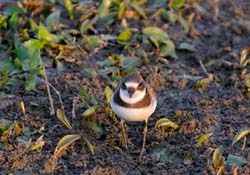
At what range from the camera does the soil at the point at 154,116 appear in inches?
226

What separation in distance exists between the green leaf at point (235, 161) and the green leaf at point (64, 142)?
1290 millimetres

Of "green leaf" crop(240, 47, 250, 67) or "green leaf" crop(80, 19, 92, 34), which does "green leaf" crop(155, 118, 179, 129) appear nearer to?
"green leaf" crop(240, 47, 250, 67)

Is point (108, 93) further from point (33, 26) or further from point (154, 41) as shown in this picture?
point (33, 26)

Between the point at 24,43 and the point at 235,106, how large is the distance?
2310 millimetres

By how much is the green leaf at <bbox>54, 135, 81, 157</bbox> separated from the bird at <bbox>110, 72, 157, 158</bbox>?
430 millimetres

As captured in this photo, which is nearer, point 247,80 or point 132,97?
point 132,97

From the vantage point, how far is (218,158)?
570 cm

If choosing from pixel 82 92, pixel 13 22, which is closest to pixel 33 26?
pixel 13 22

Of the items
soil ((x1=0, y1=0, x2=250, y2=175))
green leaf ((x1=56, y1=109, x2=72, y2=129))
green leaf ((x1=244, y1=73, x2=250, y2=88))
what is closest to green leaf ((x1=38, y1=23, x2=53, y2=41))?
soil ((x1=0, y1=0, x2=250, y2=175))

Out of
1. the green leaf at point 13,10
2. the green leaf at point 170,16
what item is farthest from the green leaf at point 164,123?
the green leaf at point 13,10

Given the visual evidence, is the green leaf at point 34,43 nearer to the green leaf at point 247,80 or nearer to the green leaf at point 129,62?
the green leaf at point 129,62

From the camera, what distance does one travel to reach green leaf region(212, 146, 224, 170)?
5652 millimetres

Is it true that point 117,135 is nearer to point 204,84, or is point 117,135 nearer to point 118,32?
point 204,84

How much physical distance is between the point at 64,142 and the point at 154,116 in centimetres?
121
